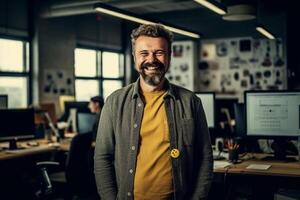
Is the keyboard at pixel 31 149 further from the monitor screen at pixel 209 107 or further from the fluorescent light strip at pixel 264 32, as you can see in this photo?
the fluorescent light strip at pixel 264 32

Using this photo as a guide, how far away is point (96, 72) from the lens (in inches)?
367

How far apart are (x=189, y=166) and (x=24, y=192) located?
334 centimetres

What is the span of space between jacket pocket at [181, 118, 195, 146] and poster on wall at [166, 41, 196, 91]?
8.06 metres

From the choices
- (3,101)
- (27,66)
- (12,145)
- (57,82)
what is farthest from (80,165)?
(57,82)

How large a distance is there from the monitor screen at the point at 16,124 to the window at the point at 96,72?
4.09m

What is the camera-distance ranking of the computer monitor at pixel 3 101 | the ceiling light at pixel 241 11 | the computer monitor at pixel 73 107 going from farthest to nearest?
the ceiling light at pixel 241 11 < the computer monitor at pixel 73 107 < the computer monitor at pixel 3 101

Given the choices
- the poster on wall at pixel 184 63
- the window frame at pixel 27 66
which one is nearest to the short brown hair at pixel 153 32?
the window frame at pixel 27 66

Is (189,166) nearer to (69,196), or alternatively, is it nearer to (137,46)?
(137,46)

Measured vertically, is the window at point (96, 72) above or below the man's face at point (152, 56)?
above

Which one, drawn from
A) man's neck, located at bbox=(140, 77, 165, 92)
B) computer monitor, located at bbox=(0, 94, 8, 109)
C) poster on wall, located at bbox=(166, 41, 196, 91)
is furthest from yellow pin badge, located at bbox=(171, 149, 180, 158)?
poster on wall, located at bbox=(166, 41, 196, 91)

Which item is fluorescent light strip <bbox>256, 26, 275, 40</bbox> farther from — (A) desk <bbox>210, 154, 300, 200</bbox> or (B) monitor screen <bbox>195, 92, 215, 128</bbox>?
(A) desk <bbox>210, 154, 300, 200</bbox>

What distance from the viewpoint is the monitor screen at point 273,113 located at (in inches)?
129

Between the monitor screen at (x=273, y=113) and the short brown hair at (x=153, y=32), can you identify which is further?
the monitor screen at (x=273, y=113)

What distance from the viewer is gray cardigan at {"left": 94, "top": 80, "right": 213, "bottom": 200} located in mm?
1863
